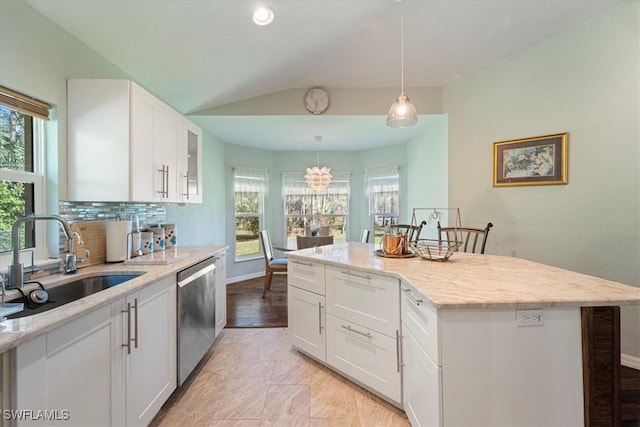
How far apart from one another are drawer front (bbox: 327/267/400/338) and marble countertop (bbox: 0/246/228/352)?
3.46 feet

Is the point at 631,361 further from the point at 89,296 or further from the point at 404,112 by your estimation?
the point at 89,296

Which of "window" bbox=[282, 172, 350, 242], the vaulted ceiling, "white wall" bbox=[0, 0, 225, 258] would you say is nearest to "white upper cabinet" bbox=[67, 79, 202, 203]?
"white wall" bbox=[0, 0, 225, 258]

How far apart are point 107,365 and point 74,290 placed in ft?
1.91

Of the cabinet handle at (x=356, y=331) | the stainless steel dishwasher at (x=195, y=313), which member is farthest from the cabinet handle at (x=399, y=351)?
the stainless steel dishwasher at (x=195, y=313)

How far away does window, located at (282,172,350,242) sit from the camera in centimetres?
541

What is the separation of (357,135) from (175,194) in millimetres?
2774

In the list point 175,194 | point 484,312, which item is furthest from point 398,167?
point 484,312

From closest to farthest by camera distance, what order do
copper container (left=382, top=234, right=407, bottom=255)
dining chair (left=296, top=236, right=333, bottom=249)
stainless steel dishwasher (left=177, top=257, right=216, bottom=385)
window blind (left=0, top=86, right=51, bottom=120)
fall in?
window blind (left=0, top=86, right=51, bottom=120) → stainless steel dishwasher (left=177, top=257, right=216, bottom=385) → copper container (left=382, top=234, right=407, bottom=255) → dining chair (left=296, top=236, right=333, bottom=249)

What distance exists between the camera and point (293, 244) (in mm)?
4188

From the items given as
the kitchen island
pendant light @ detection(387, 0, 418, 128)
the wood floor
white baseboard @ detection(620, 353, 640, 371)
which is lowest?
the wood floor

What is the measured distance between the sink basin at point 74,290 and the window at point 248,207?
10.5ft

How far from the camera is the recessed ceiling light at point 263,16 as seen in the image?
1.96 metres

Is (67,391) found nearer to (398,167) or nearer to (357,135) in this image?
(357,135)

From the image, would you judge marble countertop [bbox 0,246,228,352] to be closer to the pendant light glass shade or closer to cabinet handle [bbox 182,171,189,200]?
cabinet handle [bbox 182,171,189,200]
